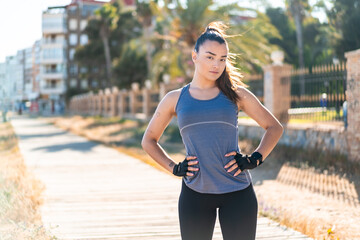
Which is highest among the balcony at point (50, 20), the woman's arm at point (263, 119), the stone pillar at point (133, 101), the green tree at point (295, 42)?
the green tree at point (295, 42)

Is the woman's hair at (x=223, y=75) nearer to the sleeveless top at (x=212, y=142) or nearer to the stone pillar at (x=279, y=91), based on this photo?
the sleeveless top at (x=212, y=142)

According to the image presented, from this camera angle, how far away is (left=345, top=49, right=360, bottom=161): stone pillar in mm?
9914

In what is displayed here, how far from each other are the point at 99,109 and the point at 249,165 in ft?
133

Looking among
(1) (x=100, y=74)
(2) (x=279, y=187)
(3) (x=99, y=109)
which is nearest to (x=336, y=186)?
(2) (x=279, y=187)

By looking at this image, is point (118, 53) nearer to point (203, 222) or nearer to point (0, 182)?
point (0, 182)

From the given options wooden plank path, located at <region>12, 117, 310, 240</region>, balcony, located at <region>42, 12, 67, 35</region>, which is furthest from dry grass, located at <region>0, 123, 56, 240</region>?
balcony, located at <region>42, 12, 67, 35</region>

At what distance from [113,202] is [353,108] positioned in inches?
230

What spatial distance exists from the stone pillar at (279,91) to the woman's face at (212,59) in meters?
11.7

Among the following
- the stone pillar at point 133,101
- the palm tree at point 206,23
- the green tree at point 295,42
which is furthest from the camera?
the green tree at point 295,42

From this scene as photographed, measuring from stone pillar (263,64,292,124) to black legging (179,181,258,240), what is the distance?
463 inches

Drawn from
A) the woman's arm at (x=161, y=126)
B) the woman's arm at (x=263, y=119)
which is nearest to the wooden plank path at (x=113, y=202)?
the woman's arm at (x=161, y=126)

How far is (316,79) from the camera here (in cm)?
1272

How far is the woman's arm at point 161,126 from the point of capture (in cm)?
270

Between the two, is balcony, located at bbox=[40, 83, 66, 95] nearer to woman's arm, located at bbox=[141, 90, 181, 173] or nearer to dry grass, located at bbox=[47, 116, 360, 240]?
dry grass, located at bbox=[47, 116, 360, 240]
